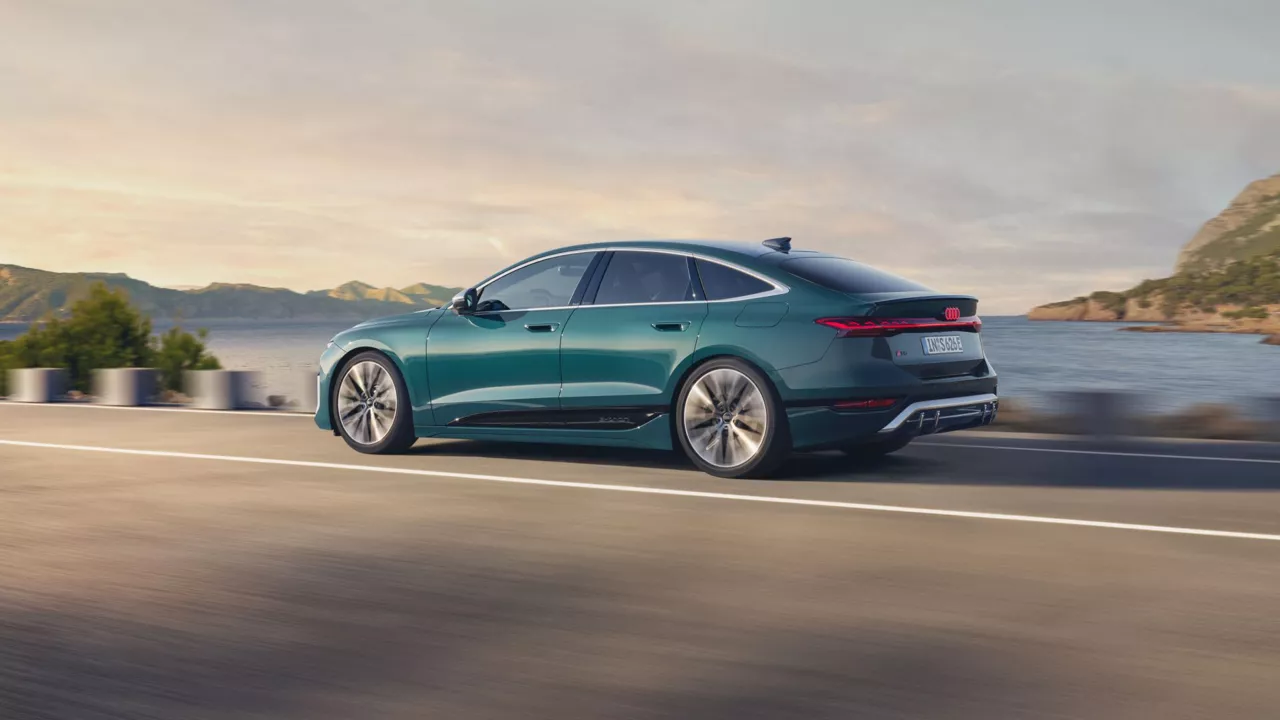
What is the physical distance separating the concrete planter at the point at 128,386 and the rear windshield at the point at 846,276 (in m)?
11.7

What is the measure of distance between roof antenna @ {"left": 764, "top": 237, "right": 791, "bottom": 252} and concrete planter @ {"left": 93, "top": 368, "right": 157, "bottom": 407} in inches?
441

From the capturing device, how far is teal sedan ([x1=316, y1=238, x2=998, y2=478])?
8.80 meters

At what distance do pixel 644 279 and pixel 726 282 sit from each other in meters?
0.66

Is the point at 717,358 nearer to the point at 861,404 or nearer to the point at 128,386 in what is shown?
the point at 861,404

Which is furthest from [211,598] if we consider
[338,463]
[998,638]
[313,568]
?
[338,463]

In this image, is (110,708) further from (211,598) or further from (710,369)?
(710,369)

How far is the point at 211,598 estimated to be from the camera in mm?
5520

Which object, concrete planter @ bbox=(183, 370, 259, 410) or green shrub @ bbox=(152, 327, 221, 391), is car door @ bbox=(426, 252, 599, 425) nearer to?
concrete planter @ bbox=(183, 370, 259, 410)

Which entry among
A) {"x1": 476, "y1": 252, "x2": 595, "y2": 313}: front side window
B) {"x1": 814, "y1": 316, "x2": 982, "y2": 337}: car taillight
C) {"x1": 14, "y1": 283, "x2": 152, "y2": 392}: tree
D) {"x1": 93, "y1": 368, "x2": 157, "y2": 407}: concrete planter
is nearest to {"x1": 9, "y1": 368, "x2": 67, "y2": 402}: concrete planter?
{"x1": 93, "y1": 368, "x2": 157, "y2": 407}: concrete planter

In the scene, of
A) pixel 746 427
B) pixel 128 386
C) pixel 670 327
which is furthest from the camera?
pixel 128 386

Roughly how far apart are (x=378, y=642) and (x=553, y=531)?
2.39m

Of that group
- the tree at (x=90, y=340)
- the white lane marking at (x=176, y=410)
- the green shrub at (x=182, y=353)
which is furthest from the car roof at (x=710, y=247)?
the green shrub at (x=182, y=353)

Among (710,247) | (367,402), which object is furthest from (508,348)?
(710,247)

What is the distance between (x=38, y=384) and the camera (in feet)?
64.6
